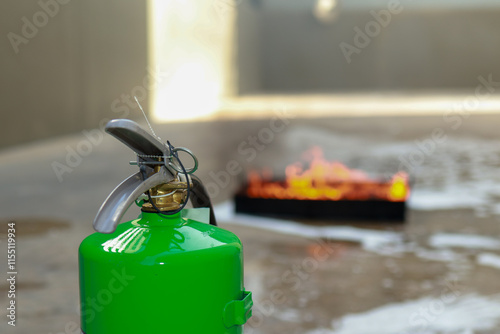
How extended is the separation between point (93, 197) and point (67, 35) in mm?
4567

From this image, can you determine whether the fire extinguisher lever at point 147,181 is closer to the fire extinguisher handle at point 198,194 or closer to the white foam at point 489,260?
the fire extinguisher handle at point 198,194

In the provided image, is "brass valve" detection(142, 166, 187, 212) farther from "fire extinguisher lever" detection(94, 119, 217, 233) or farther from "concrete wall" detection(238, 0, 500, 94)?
"concrete wall" detection(238, 0, 500, 94)

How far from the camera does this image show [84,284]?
862mm

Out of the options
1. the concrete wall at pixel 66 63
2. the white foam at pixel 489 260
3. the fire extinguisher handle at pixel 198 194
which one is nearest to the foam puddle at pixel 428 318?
the white foam at pixel 489 260

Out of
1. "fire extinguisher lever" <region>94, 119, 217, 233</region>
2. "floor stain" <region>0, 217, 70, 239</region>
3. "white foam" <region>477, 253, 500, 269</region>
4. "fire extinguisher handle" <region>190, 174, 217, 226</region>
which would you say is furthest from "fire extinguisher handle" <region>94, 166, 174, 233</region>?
"floor stain" <region>0, 217, 70, 239</region>

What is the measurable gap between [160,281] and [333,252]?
239 cm

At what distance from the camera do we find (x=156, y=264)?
79 centimetres

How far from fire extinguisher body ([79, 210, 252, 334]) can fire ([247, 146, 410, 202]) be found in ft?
9.80

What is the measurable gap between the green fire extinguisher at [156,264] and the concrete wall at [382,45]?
16025mm

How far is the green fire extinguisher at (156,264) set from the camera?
79 cm

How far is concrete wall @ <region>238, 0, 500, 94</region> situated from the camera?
17094 mm

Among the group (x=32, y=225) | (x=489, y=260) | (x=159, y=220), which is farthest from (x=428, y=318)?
(x=32, y=225)

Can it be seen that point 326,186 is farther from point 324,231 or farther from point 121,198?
point 121,198

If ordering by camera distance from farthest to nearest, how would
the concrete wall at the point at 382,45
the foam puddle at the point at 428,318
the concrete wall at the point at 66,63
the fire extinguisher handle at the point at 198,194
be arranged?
1. the concrete wall at the point at 382,45
2. the concrete wall at the point at 66,63
3. the foam puddle at the point at 428,318
4. the fire extinguisher handle at the point at 198,194
